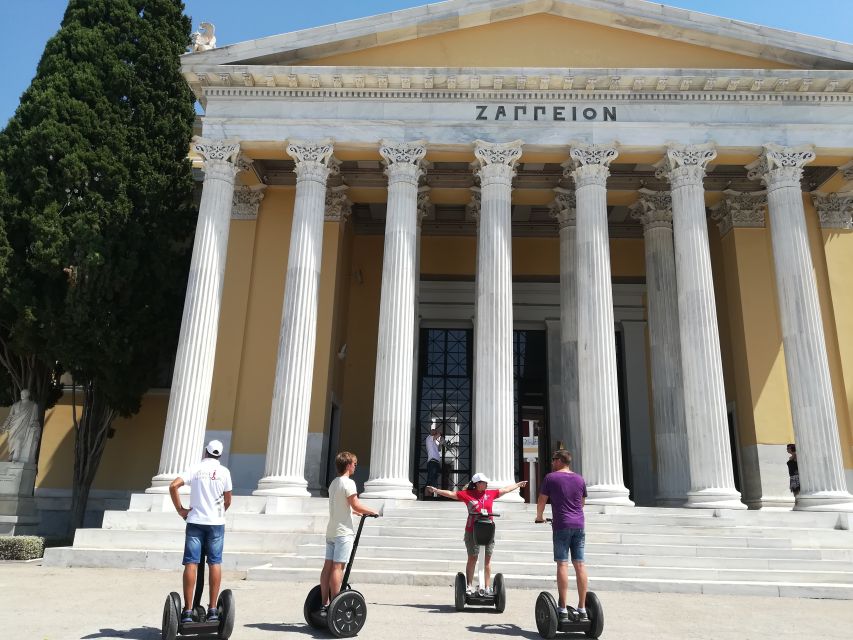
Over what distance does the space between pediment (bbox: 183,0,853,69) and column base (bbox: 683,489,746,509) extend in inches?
421

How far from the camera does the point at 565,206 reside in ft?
64.6

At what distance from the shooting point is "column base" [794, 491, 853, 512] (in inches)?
566

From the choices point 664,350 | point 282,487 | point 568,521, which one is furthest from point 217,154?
point 568,521

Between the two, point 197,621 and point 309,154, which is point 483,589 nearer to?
point 197,621

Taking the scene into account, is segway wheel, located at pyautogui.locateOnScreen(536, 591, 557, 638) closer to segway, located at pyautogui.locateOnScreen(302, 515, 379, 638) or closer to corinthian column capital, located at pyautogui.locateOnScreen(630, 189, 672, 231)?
segway, located at pyautogui.locateOnScreen(302, 515, 379, 638)

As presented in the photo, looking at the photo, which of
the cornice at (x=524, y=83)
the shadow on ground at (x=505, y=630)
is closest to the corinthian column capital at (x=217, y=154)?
the cornice at (x=524, y=83)

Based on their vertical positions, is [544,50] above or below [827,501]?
above

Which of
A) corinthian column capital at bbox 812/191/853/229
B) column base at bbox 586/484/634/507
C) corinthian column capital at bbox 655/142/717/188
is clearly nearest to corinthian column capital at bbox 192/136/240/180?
corinthian column capital at bbox 655/142/717/188

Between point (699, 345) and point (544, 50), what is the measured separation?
28.4 feet

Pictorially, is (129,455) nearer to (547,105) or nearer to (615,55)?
(547,105)

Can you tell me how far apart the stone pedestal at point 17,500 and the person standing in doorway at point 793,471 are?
61.5 feet

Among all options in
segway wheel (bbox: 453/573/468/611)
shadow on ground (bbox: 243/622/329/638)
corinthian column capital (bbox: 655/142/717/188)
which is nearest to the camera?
shadow on ground (bbox: 243/622/329/638)

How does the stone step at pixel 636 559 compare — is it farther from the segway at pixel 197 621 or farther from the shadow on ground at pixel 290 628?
the segway at pixel 197 621

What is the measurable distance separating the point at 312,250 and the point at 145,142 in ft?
22.2
